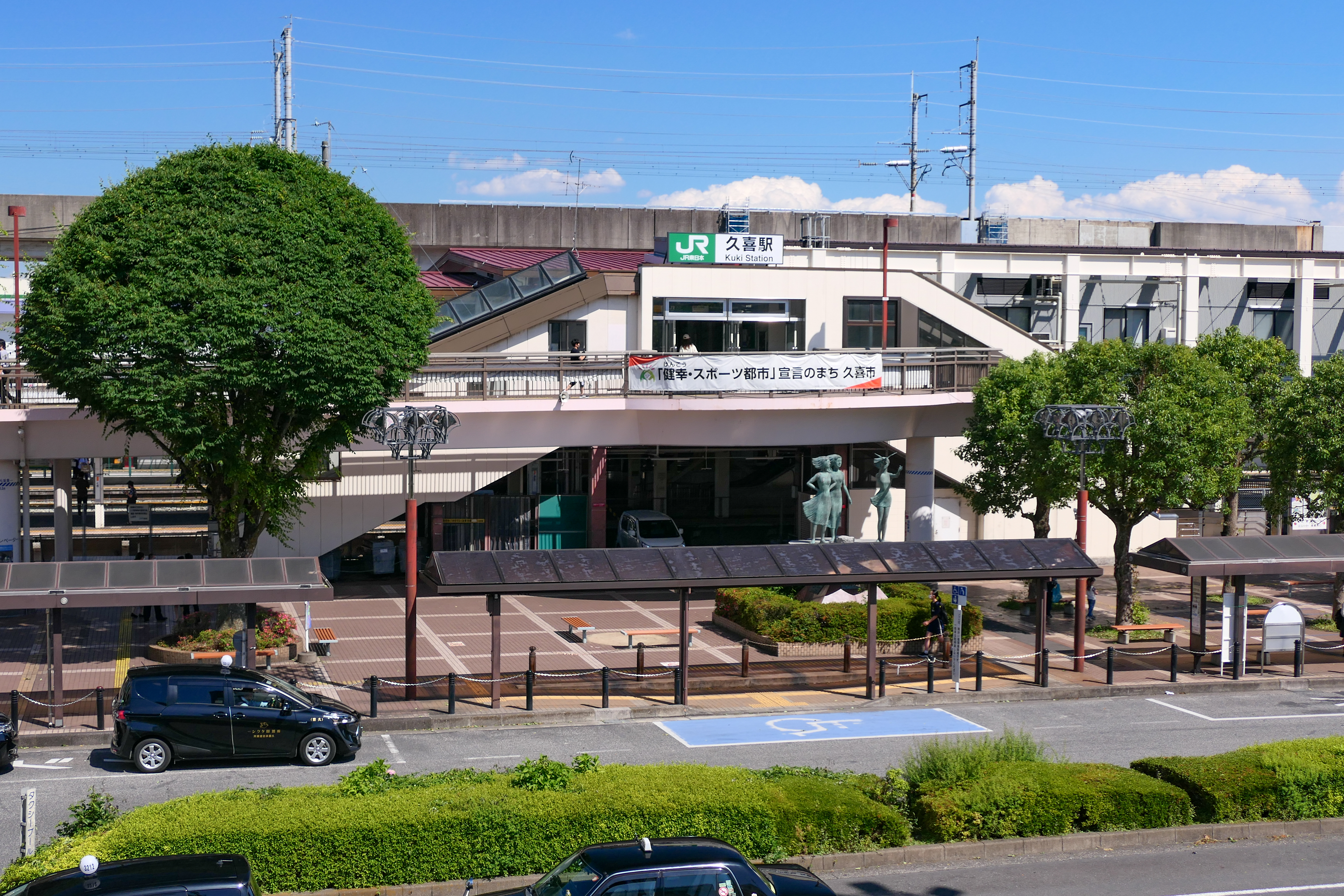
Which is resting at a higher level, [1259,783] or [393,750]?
[1259,783]

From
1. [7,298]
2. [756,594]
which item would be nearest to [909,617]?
[756,594]

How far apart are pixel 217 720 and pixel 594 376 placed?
669 inches

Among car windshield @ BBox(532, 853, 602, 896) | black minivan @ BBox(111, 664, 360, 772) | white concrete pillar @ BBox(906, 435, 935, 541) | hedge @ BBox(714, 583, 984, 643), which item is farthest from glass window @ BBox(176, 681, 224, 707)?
white concrete pillar @ BBox(906, 435, 935, 541)

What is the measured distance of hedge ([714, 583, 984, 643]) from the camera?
2648 centimetres

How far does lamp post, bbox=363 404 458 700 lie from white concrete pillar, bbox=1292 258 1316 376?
37.1 meters

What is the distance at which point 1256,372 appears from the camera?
3297 cm

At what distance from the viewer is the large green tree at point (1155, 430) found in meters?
28.0

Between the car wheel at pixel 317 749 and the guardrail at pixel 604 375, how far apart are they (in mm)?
13423

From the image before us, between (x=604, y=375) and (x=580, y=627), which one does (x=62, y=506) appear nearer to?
(x=580, y=627)

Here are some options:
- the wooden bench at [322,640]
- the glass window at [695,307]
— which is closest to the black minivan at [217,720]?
the wooden bench at [322,640]

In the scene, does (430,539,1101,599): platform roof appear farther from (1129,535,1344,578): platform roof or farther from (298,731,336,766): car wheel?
(298,731,336,766): car wheel

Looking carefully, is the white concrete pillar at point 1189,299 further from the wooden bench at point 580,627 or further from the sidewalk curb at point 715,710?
the wooden bench at point 580,627

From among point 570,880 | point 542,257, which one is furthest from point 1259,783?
point 542,257

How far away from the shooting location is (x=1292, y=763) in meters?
15.6
